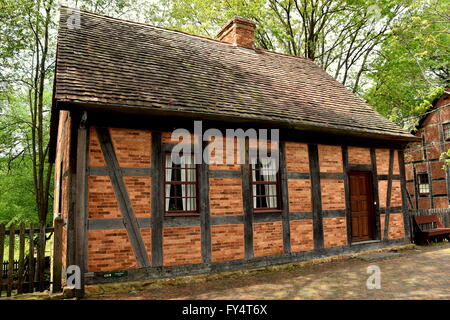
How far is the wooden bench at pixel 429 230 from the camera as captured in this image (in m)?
10.2

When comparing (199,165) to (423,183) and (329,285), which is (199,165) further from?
(423,183)

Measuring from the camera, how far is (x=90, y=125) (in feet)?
20.4

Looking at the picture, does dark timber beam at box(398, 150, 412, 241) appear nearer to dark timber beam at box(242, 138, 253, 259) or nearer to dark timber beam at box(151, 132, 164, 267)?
dark timber beam at box(242, 138, 253, 259)

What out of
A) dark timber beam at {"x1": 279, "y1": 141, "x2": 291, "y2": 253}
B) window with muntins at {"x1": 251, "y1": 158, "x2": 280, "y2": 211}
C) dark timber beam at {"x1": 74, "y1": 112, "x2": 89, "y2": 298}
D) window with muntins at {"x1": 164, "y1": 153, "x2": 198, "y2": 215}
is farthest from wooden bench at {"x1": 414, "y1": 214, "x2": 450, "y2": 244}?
dark timber beam at {"x1": 74, "y1": 112, "x2": 89, "y2": 298}

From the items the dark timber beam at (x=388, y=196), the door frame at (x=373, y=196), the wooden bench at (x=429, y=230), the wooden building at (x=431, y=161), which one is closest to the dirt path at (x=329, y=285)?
the door frame at (x=373, y=196)

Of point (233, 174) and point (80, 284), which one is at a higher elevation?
point (233, 174)

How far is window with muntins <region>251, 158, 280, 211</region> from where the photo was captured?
8.02 metres

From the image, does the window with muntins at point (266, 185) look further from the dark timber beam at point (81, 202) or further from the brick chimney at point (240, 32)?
the brick chimney at point (240, 32)

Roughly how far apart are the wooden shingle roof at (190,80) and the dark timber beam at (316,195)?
85 cm

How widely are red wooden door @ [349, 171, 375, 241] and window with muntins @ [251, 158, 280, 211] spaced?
279cm
